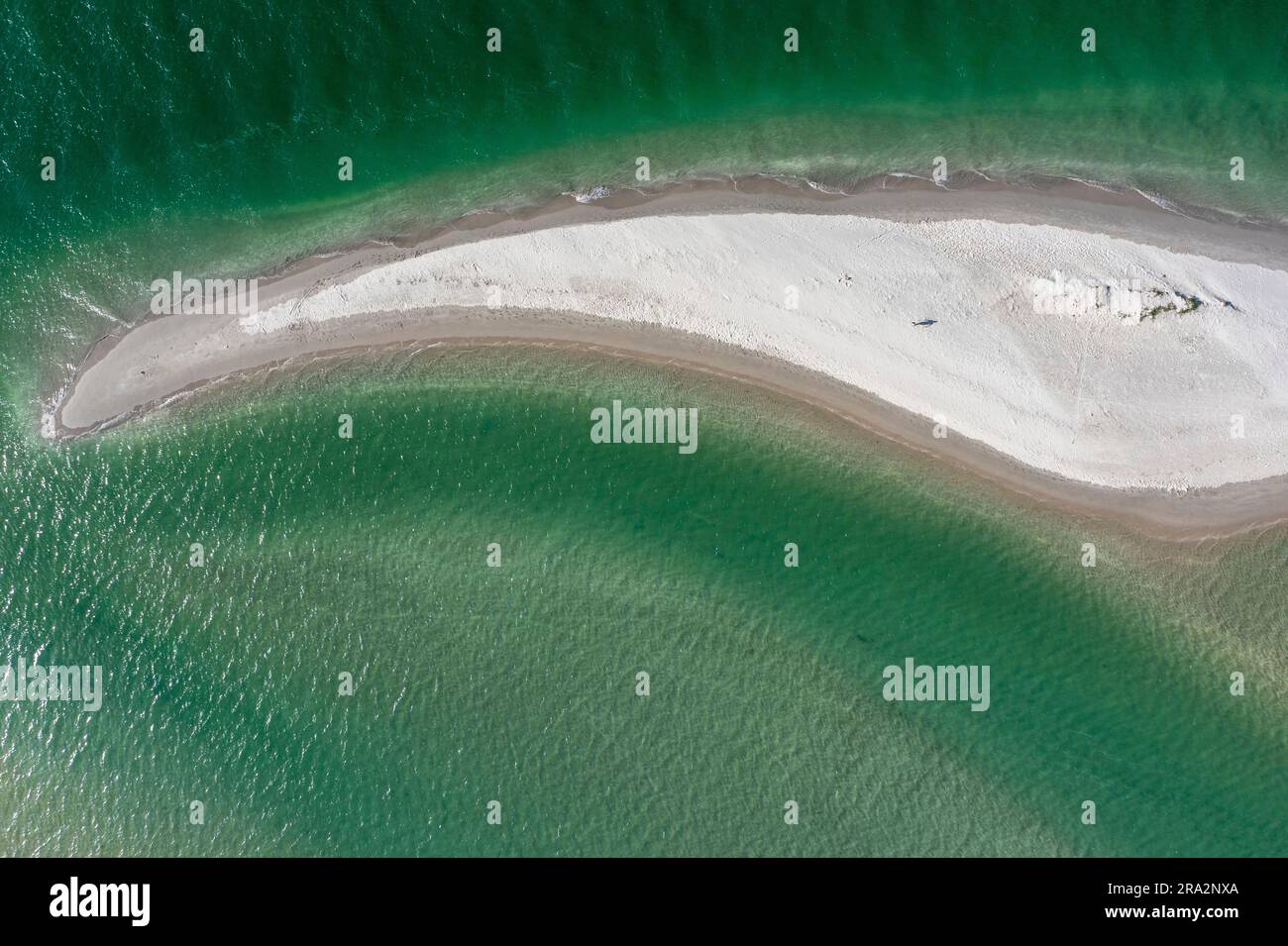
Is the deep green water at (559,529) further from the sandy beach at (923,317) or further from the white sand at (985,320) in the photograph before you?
the white sand at (985,320)

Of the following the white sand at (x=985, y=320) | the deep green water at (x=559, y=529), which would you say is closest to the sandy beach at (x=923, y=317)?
the white sand at (x=985, y=320)

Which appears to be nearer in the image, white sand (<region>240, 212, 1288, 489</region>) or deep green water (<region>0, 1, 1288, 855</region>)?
white sand (<region>240, 212, 1288, 489</region>)

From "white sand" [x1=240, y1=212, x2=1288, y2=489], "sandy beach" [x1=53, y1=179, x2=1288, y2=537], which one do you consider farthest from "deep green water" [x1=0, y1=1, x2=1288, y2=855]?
"white sand" [x1=240, y1=212, x2=1288, y2=489]

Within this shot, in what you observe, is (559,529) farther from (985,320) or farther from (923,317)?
(985,320)

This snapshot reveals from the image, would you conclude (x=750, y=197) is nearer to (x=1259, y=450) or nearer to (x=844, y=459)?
(x=844, y=459)

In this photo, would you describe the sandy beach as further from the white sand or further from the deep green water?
the deep green water
